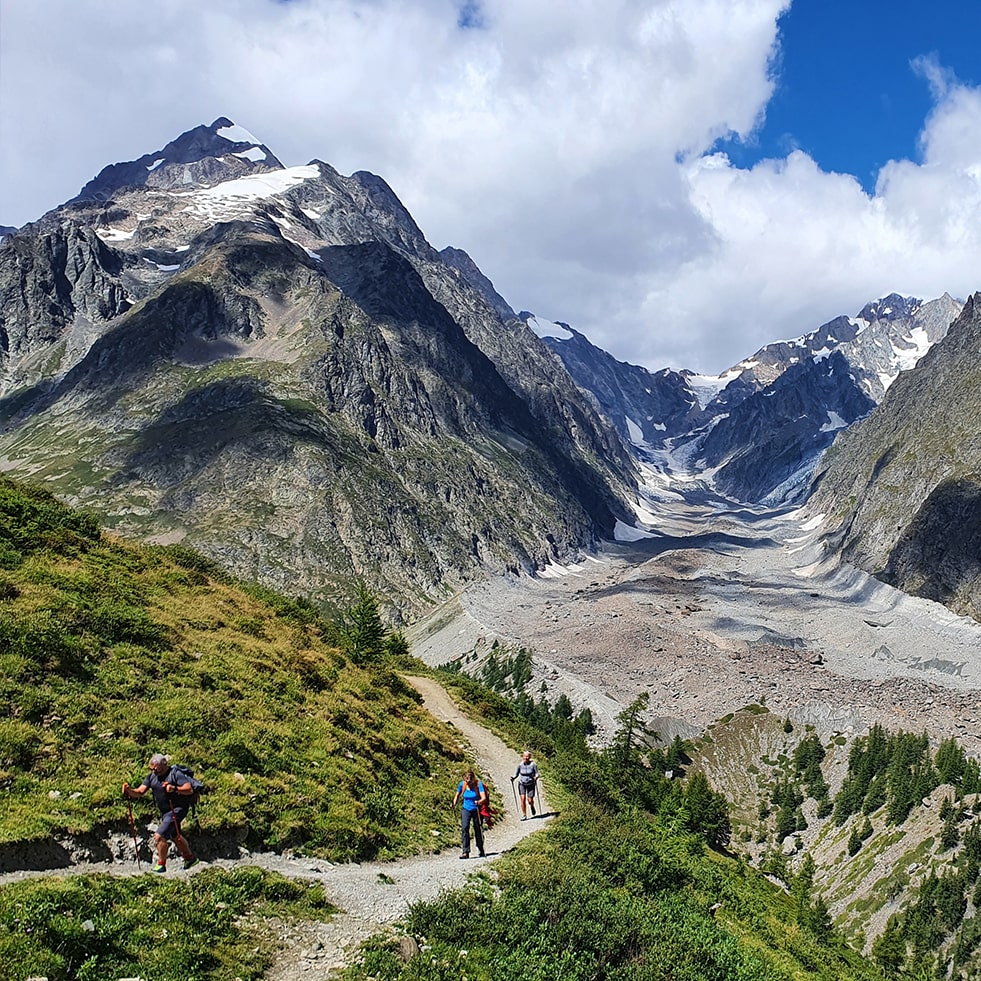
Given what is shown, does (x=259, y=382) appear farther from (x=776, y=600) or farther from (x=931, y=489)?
(x=931, y=489)

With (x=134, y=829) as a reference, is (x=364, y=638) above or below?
above

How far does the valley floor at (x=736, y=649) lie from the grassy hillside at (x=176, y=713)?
71.4 metres

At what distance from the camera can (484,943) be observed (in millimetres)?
14344

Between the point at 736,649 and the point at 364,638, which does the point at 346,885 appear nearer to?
the point at 364,638

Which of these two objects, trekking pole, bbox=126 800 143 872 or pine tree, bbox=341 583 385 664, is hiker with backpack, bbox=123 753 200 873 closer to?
trekking pole, bbox=126 800 143 872

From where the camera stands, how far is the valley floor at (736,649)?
10262 centimetres

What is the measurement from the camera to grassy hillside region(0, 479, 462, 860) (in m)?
16.1

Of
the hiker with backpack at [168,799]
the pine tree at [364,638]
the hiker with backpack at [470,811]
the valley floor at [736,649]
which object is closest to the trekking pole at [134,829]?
the hiker with backpack at [168,799]

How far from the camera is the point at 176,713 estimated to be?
64.3ft

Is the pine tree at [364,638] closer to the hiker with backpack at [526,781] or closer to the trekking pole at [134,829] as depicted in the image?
the hiker with backpack at [526,781]

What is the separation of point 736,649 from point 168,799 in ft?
446

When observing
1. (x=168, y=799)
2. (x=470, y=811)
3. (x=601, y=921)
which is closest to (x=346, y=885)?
(x=168, y=799)

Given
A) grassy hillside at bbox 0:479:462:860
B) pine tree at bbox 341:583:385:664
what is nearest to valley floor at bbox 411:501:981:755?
pine tree at bbox 341:583:385:664

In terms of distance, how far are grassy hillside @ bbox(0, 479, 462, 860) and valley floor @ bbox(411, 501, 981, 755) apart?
7137 cm
